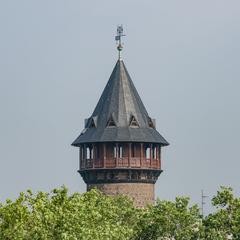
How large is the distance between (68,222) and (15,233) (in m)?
2.79

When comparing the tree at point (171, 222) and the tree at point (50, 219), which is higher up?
the tree at point (171, 222)

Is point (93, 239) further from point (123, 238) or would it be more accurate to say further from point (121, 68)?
point (121, 68)

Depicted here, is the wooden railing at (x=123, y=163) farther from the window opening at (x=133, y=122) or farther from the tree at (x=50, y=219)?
the tree at (x=50, y=219)

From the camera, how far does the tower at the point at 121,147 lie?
103 metres

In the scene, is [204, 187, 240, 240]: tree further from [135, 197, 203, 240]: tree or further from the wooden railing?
the wooden railing

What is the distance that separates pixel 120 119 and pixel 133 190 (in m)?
5.18

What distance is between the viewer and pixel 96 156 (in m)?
104

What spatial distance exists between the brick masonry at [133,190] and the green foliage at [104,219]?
→ 8231 millimetres

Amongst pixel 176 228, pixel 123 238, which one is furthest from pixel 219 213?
pixel 123 238

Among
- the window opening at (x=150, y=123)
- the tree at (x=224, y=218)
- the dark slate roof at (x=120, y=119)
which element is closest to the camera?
the tree at (x=224, y=218)

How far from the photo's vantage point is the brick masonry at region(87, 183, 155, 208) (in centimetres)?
10244

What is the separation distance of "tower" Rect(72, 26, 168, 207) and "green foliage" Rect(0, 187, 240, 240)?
8951mm

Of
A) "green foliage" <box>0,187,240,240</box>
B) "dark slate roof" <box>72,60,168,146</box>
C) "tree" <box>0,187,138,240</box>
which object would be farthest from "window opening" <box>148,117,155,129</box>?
"tree" <box>0,187,138,240</box>

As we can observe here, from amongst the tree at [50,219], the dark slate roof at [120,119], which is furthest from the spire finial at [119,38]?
the tree at [50,219]
